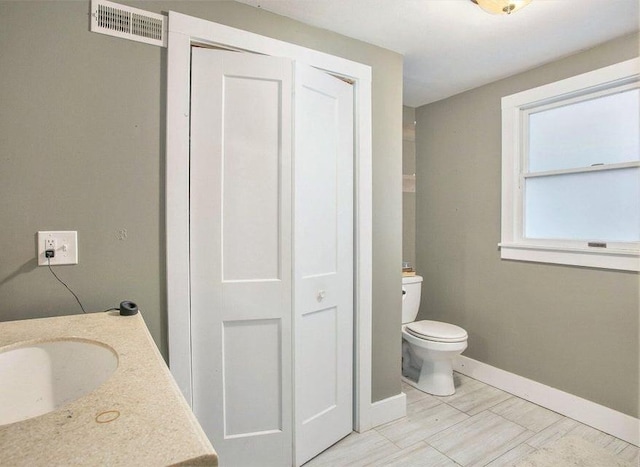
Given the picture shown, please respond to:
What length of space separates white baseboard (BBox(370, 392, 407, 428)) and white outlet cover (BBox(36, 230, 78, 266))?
1.78 m

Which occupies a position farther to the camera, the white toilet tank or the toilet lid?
the white toilet tank

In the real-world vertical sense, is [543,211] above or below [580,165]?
below

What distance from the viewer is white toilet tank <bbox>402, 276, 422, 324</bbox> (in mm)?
2691

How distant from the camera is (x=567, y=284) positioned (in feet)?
7.20

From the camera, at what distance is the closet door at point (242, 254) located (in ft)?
5.02

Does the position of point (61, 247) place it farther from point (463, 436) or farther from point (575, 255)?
point (575, 255)

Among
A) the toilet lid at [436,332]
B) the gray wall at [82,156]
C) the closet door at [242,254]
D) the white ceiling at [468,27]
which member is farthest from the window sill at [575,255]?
the gray wall at [82,156]

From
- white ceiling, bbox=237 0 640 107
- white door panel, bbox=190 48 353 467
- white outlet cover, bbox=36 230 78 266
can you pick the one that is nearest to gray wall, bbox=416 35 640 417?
white ceiling, bbox=237 0 640 107

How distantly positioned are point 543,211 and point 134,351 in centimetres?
261

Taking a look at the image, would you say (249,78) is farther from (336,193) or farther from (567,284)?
(567,284)

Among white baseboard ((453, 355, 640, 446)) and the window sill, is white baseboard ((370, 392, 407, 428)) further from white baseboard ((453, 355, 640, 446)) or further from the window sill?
the window sill

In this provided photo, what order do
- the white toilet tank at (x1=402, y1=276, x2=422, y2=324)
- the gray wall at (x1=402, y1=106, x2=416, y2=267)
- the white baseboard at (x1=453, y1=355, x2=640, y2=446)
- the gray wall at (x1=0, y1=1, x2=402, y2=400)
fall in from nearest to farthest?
1. the gray wall at (x1=0, y1=1, x2=402, y2=400)
2. the white baseboard at (x1=453, y1=355, x2=640, y2=446)
3. the white toilet tank at (x1=402, y1=276, x2=422, y2=324)
4. the gray wall at (x1=402, y1=106, x2=416, y2=267)

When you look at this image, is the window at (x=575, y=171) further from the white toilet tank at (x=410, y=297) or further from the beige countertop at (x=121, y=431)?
the beige countertop at (x=121, y=431)

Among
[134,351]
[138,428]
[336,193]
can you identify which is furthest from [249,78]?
[138,428]
